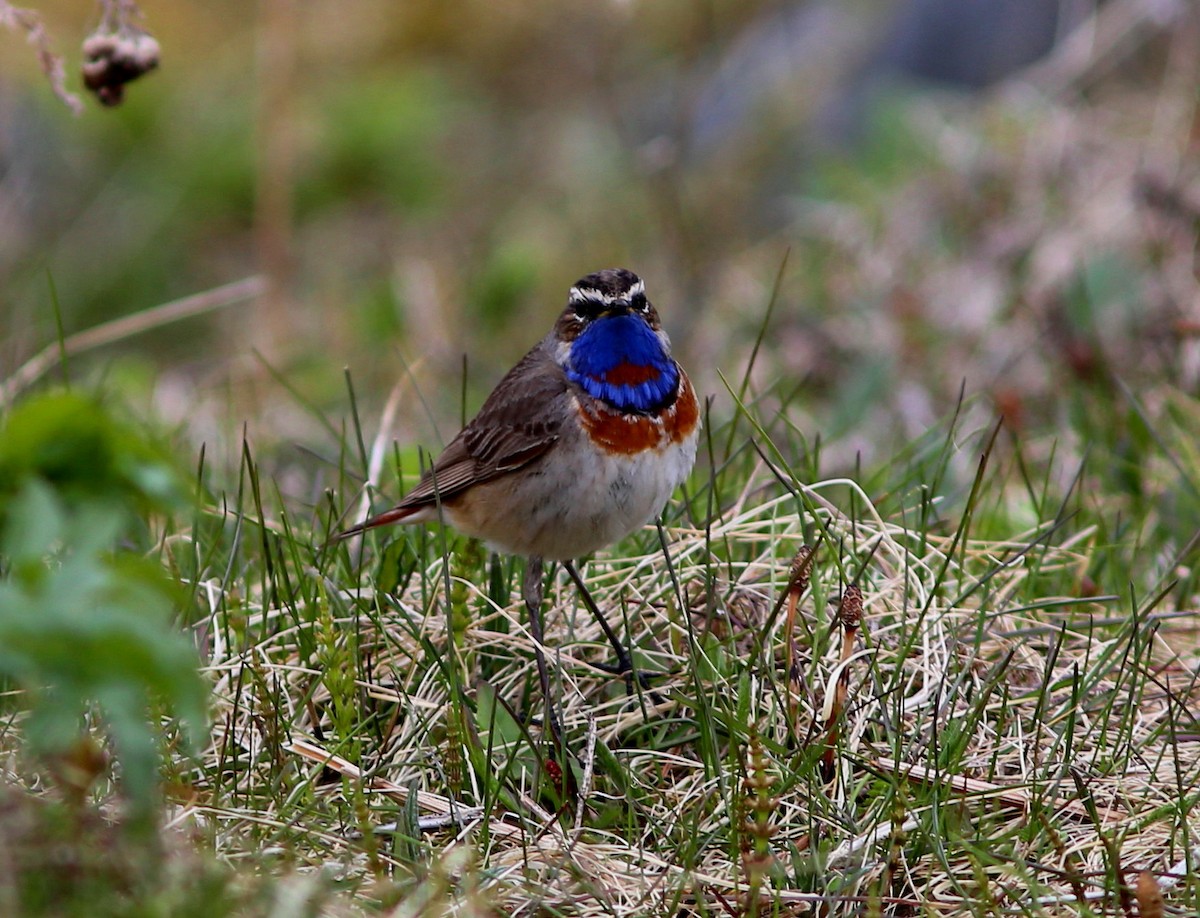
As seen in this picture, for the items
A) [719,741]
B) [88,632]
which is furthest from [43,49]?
[719,741]

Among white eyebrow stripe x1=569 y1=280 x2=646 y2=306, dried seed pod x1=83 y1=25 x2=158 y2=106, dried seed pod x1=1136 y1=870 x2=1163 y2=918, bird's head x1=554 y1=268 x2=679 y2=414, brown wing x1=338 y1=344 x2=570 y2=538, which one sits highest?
dried seed pod x1=83 y1=25 x2=158 y2=106

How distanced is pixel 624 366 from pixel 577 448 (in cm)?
31

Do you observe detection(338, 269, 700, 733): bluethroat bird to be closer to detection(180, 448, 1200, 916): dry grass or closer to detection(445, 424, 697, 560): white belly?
detection(445, 424, 697, 560): white belly

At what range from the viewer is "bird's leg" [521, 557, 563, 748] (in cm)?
381

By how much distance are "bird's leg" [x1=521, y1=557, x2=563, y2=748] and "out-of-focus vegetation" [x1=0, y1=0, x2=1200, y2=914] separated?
9cm

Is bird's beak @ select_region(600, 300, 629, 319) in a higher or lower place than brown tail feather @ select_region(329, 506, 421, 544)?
higher

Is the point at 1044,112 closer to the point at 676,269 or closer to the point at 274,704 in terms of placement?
the point at 676,269

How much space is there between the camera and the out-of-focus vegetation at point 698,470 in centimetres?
320

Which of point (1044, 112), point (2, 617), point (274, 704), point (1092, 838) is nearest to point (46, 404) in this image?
point (2, 617)

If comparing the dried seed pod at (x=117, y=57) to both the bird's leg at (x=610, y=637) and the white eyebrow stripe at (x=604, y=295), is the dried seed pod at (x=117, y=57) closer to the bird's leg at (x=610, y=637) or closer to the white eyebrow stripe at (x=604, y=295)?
the white eyebrow stripe at (x=604, y=295)

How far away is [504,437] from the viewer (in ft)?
15.0

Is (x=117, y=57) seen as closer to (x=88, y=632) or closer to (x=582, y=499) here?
(x=582, y=499)

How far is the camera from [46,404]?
7.94 feet

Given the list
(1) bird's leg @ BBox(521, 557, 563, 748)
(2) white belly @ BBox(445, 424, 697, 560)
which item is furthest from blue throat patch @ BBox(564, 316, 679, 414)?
(1) bird's leg @ BBox(521, 557, 563, 748)
